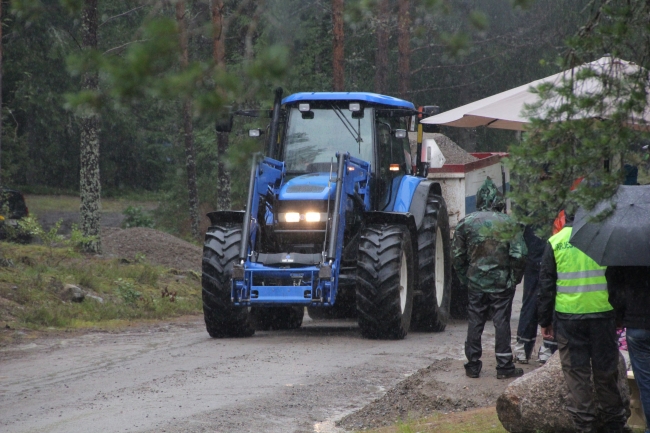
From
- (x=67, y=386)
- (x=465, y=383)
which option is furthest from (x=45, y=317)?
(x=465, y=383)

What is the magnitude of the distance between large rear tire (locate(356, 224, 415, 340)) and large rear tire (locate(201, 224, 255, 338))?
1.50 meters

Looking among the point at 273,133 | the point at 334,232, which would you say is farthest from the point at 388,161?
the point at 334,232

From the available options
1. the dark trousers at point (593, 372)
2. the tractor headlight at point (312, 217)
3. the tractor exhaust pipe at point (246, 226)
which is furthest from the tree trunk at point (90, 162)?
the dark trousers at point (593, 372)

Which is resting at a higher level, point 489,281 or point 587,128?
point 587,128

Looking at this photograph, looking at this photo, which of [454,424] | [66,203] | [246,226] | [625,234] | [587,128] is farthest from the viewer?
[66,203]

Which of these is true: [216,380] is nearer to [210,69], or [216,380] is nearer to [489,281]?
[489,281]

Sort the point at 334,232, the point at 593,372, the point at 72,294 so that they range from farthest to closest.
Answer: the point at 72,294, the point at 334,232, the point at 593,372

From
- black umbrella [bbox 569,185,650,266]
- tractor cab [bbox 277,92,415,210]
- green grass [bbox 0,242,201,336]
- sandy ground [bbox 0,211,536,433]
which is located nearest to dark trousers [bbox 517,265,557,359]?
sandy ground [bbox 0,211,536,433]

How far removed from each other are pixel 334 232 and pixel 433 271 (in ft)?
6.49

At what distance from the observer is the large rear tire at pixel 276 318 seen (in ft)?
41.5

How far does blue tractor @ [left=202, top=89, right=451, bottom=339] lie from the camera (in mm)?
10977

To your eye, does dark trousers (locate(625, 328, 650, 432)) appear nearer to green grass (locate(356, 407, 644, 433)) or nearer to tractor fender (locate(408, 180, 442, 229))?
green grass (locate(356, 407, 644, 433))

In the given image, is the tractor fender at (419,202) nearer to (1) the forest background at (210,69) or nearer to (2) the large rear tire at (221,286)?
(1) the forest background at (210,69)

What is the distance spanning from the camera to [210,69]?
14.5 feet
